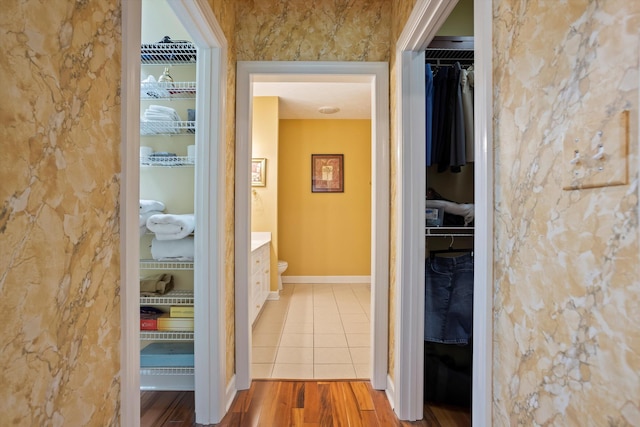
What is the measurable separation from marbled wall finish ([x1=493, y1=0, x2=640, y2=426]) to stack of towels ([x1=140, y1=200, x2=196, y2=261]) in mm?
1662

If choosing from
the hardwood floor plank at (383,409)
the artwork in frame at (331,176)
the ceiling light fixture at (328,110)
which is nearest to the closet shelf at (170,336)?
the hardwood floor plank at (383,409)

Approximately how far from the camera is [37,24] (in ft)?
1.83

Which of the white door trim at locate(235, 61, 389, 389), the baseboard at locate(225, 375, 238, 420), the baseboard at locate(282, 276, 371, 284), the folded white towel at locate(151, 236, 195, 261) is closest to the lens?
the baseboard at locate(225, 375, 238, 420)

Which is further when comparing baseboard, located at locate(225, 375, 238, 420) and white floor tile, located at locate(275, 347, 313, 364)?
white floor tile, located at locate(275, 347, 313, 364)

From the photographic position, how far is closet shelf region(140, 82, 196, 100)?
1907 mm

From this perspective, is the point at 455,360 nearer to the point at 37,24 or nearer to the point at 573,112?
the point at 573,112

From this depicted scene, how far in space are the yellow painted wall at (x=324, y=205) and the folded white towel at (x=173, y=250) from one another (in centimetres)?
317

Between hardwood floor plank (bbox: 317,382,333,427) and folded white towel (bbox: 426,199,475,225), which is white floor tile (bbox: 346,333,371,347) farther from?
folded white towel (bbox: 426,199,475,225)

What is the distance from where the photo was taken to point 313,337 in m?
2.83

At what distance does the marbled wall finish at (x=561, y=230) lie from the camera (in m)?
0.49

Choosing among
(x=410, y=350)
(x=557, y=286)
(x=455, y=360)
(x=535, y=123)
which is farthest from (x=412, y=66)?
(x=455, y=360)

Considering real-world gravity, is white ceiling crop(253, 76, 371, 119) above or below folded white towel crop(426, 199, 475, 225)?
above

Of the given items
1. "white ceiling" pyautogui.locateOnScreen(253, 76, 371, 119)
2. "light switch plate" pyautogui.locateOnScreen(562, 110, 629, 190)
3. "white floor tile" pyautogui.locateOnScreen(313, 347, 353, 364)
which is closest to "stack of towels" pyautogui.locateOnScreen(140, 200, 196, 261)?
"white floor tile" pyautogui.locateOnScreen(313, 347, 353, 364)

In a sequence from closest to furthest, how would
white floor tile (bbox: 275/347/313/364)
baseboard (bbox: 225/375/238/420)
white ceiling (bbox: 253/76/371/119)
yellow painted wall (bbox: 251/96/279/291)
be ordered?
baseboard (bbox: 225/375/238/420) < white floor tile (bbox: 275/347/313/364) < white ceiling (bbox: 253/76/371/119) < yellow painted wall (bbox: 251/96/279/291)
